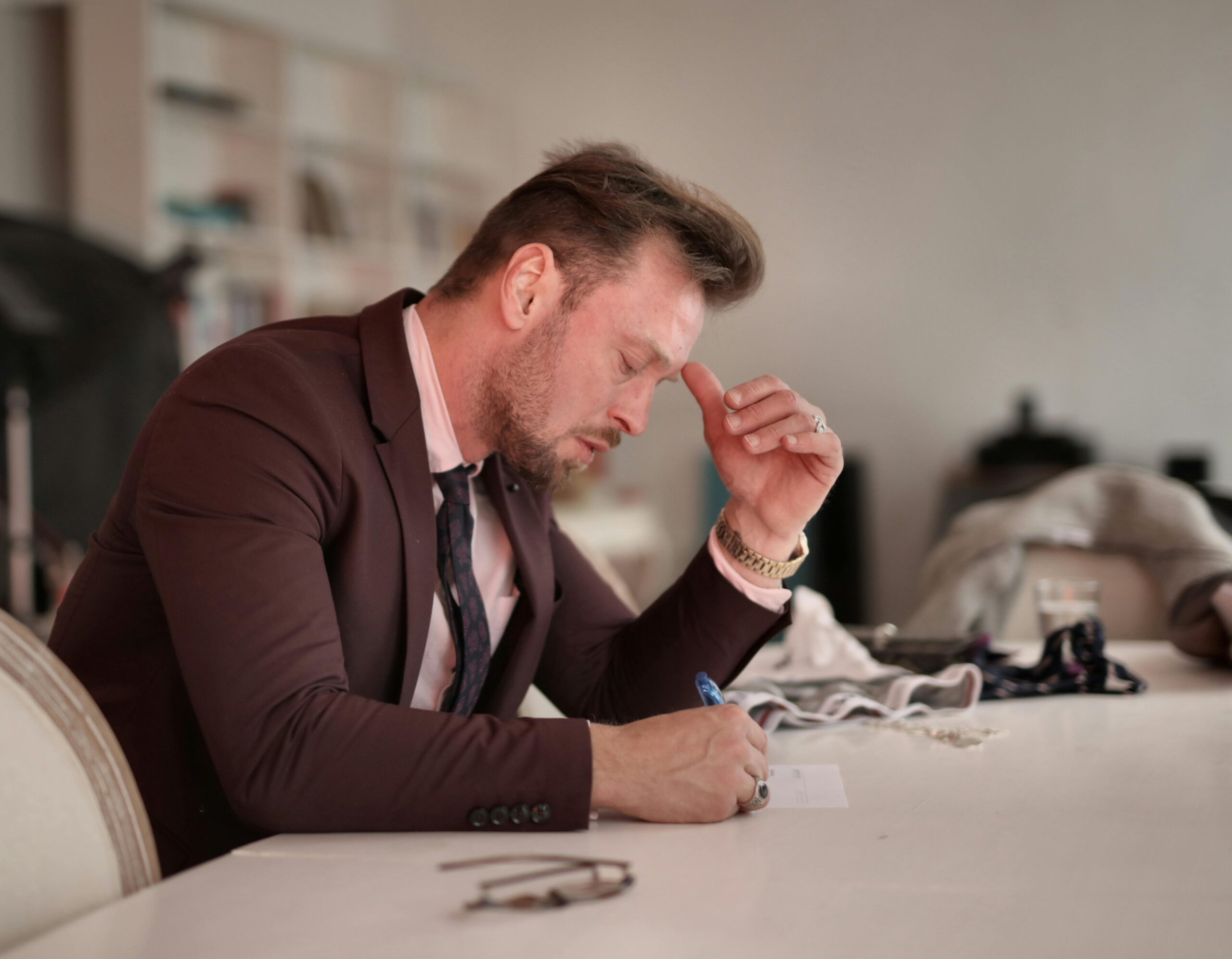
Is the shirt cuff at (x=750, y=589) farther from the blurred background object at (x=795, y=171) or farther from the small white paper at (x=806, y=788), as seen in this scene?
the blurred background object at (x=795, y=171)

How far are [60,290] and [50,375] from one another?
0.28 m

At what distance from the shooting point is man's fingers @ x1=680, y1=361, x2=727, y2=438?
1397 millimetres

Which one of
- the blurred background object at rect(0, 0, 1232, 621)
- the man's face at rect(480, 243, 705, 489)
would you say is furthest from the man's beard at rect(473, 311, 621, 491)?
the blurred background object at rect(0, 0, 1232, 621)

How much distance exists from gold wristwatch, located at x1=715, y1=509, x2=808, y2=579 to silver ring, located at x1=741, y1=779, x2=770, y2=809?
424mm

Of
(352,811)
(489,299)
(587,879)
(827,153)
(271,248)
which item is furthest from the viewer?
(827,153)

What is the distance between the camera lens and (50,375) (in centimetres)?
345

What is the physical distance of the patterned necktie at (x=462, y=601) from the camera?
1.20 m

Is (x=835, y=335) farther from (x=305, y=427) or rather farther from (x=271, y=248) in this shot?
(x=305, y=427)

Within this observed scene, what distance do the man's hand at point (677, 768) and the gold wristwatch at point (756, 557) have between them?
410mm

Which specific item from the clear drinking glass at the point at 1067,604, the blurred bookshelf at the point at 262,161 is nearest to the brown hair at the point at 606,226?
the clear drinking glass at the point at 1067,604

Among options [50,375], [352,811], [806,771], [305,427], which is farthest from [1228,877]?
[50,375]

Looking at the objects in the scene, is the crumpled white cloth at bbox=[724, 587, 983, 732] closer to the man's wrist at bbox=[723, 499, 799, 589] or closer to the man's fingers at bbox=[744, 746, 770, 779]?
the man's wrist at bbox=[723, 499, 799, 589]

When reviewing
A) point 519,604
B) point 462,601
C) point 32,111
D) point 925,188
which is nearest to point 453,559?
point 462,601

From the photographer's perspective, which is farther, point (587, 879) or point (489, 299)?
point (489, 299)
